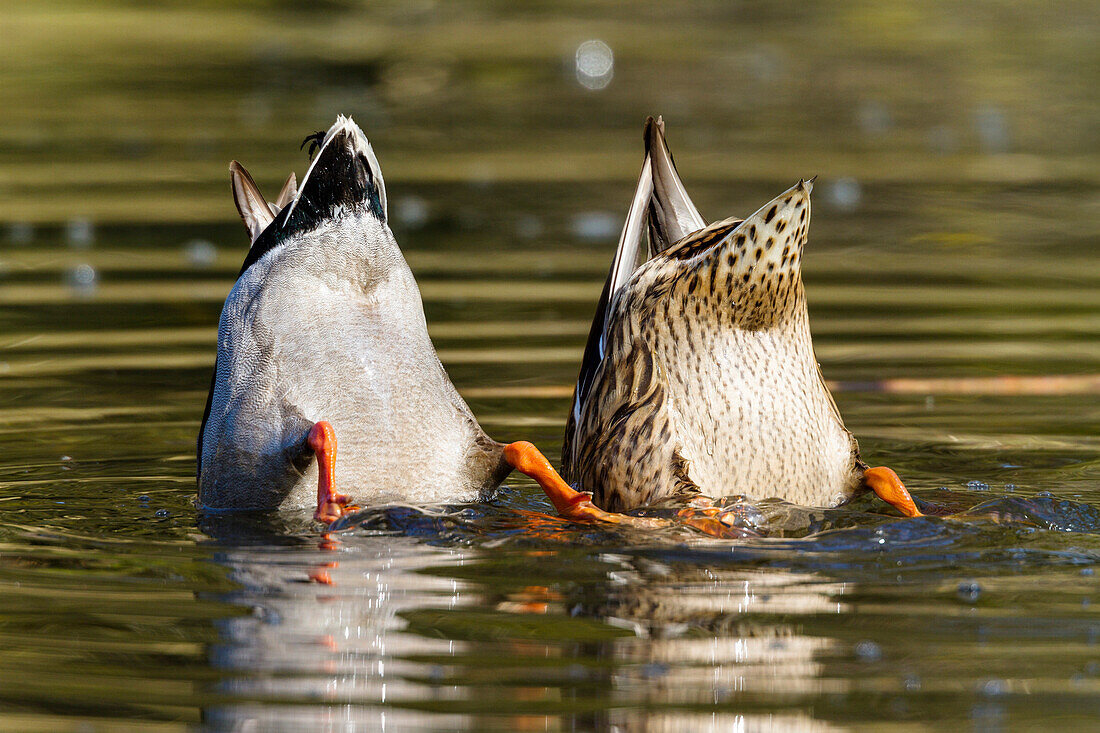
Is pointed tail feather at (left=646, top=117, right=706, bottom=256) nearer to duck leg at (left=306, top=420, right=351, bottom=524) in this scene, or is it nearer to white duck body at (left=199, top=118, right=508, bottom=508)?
white duck body at (left=199, top=118, right=508, bottom=508)

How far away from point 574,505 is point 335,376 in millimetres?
855

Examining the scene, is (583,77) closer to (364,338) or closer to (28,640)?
(364,338)

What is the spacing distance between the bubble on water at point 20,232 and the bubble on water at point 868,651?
745 centimetres

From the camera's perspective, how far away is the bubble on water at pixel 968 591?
4160 mm

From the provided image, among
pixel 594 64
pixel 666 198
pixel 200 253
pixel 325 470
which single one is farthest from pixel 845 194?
pixel 325 470

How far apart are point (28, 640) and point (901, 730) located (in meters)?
2.13

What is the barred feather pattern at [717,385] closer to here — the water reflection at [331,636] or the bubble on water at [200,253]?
the water reflection at [331,636]

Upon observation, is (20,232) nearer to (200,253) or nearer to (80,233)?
(80,233)

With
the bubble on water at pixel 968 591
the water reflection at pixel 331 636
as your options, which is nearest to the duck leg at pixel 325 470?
the water reflection at pixel 331 636

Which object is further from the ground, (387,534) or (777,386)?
(777,386)

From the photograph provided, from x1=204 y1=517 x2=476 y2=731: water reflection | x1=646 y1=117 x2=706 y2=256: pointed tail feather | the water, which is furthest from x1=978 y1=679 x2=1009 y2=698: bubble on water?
x1=646 y1=117 x2=706 y2=256: pointed tail feather

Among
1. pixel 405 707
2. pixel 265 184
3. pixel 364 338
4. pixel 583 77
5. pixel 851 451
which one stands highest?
pixel 583 77

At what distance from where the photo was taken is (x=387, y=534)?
192 inches

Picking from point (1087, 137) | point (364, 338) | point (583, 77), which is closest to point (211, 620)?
point (364, 338)
